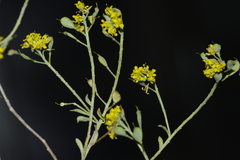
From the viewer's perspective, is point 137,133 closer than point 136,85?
Yes

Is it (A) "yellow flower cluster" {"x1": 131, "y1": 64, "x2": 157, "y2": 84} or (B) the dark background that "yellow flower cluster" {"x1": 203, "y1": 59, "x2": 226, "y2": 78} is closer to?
(A) "yellow flower cluster" {"x1": 131, "y1": 64, "x2": 157, "y2": 84}

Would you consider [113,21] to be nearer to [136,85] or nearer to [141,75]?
[141,75]

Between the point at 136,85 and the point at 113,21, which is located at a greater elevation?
the point at 113,21

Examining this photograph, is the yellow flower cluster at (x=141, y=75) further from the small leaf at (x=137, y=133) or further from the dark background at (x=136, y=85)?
the dark background at (x=136, y=85)

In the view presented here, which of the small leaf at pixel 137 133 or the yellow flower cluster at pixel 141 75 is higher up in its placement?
the yellow flower cluster at pixel 141 75

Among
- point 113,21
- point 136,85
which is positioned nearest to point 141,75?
point 113,21

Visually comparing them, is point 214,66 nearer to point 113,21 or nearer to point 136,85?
point 113,21

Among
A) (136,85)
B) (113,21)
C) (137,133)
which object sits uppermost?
(113,21)

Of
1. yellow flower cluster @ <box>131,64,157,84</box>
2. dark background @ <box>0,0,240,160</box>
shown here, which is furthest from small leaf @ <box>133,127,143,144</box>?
dark background @ <box>0,0,240,160</box>

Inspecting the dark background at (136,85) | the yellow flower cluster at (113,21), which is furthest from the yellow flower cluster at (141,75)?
the dark background at (136,85)
